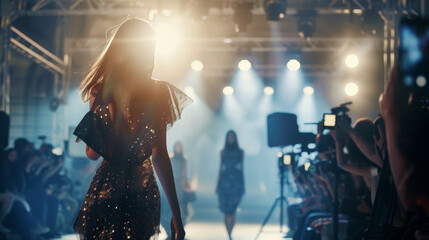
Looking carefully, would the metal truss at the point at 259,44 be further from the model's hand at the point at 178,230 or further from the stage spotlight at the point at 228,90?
the model's hand at the point at 178,230

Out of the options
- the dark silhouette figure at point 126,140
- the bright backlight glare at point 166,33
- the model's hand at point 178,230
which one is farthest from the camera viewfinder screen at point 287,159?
the model's hand at point 178,230

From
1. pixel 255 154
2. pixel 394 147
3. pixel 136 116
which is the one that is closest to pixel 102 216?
pixel 136 116

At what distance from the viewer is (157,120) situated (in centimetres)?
212

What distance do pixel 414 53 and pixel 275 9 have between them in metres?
8.50

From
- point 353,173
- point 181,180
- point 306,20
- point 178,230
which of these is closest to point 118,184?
point 178,230

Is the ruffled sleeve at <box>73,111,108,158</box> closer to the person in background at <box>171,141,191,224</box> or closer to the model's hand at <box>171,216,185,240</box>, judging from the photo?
the model's hand at <box>171,216,185,240</box>

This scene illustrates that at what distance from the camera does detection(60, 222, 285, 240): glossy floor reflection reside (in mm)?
8547

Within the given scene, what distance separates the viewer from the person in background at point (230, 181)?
860 centimetres

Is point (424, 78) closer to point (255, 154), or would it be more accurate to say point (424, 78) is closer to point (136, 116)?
point (136, 116)

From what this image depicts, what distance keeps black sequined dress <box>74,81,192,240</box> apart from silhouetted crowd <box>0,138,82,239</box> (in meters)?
5.21

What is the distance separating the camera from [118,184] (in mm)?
1999

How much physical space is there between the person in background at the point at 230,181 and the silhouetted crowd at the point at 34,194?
2.84m

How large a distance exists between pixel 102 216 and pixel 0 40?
8.64 metres

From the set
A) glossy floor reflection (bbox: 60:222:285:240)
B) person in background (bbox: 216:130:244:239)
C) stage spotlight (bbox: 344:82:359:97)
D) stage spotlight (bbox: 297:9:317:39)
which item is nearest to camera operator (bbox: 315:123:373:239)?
person in background (bbox: 216:130:244:239)
